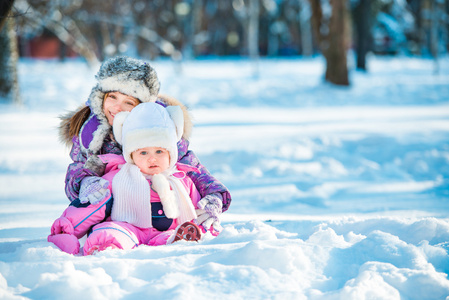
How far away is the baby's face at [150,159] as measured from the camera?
9.38 ft

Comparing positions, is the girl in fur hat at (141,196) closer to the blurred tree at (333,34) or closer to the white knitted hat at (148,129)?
the white knitted hat at (148,129)

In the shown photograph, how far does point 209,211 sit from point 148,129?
0.58m

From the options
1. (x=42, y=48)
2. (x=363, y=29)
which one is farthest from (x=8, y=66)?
(x=42, y=48)

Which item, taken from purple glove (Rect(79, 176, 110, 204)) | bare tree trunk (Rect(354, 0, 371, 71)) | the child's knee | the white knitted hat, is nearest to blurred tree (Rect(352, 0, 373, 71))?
bare tree trunk (Rect(354, 0, 371, 71))

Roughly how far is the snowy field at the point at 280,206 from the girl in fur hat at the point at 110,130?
0.79ft

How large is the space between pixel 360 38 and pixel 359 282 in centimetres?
1729

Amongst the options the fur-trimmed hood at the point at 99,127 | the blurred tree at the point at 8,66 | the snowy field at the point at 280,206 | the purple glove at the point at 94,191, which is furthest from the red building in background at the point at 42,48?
the purple glove at the point at 94,191

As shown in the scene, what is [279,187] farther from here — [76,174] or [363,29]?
[363,29]

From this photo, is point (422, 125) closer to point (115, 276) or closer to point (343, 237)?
point (343, 237)

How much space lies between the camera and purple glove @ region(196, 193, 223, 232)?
9.55 feet

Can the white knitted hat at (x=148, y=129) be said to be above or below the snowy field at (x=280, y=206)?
above

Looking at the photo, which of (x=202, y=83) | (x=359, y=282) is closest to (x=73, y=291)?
(x=359, y=282)

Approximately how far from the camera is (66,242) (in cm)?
261

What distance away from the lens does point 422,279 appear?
2125 millimetres
